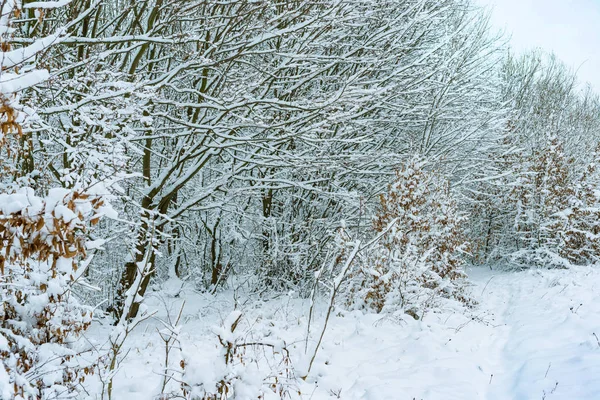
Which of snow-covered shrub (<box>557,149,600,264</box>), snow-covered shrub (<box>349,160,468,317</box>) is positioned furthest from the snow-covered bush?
snow-covered shrub (<box>557,149,600,264</box>)

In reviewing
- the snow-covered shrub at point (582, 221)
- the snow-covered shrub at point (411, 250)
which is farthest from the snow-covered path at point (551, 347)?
the snow-covered shrub at point (582, 221)

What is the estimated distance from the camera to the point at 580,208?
45.3 feet

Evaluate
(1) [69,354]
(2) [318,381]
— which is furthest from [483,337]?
(1) [69,354]

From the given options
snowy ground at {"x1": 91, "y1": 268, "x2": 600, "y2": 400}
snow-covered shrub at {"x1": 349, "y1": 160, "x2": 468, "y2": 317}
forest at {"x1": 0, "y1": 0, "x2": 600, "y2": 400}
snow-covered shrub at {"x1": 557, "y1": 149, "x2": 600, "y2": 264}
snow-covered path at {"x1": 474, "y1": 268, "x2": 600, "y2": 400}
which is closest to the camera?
forest at {"x1": 0, "y1": 0, "x2": 600, "y2": 400}

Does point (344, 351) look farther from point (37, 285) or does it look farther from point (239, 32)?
point (239, 32)

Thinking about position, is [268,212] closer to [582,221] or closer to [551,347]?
[551,347]

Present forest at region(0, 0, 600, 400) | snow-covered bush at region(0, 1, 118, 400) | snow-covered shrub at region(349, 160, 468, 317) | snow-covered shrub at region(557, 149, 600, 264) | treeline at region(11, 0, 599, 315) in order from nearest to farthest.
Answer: snow-covered bush at region(0, 1, 118, 400)
forest at region(0, 0, 600, 400)
treeline at region(11, 0, 599, 315)
snow-covered shrub at region(349, 160, 468, 317)
snow-covered shrub at region(557, 149, 600, 264)

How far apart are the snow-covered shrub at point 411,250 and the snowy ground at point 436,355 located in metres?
0.48

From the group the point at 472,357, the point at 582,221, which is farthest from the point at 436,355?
the point at 582,221

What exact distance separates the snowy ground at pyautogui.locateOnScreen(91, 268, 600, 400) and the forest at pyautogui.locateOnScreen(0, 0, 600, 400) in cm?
4

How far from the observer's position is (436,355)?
4.95 metres

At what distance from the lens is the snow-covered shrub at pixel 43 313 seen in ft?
6.96

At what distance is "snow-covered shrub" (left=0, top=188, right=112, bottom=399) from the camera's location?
2121 mm

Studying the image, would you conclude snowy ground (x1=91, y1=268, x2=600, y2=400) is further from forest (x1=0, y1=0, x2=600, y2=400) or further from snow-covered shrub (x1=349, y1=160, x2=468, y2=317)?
snow-covered shrub (x1=349, y1=160, x2=468, y2=317)
